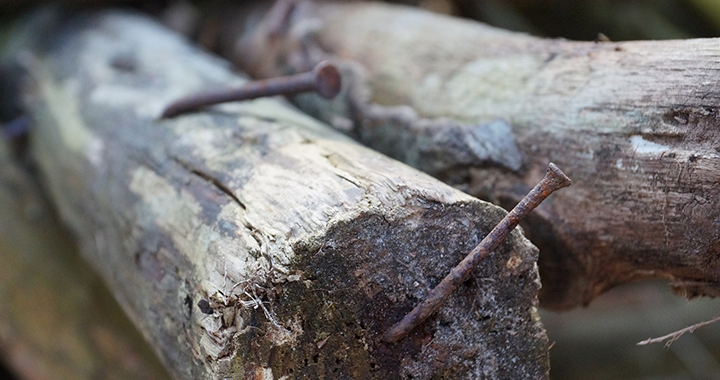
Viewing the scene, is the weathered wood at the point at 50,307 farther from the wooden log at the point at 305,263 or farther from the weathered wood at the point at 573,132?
the weathered wood at the point at 573,132

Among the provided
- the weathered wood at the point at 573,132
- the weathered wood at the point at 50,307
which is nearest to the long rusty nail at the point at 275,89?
the weathered wood at the point at 573,132

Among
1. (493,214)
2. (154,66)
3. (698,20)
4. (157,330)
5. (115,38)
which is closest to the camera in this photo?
(493,214)

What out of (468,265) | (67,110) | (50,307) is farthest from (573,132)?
(50,307)

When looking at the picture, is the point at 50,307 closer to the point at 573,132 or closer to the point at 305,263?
the point at 305,263

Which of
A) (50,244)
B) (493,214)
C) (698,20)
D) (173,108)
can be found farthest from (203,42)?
(698,20)

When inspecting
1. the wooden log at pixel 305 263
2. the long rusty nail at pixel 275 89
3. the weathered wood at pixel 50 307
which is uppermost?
the long rusty nail at pixel 275 89

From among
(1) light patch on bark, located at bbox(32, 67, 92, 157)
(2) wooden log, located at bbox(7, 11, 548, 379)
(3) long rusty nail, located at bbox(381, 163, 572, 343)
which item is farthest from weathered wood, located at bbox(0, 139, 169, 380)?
(3) long rusty nail, located at bbox(381, 163, 572, 343)

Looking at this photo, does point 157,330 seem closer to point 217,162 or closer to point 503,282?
point 217,162
